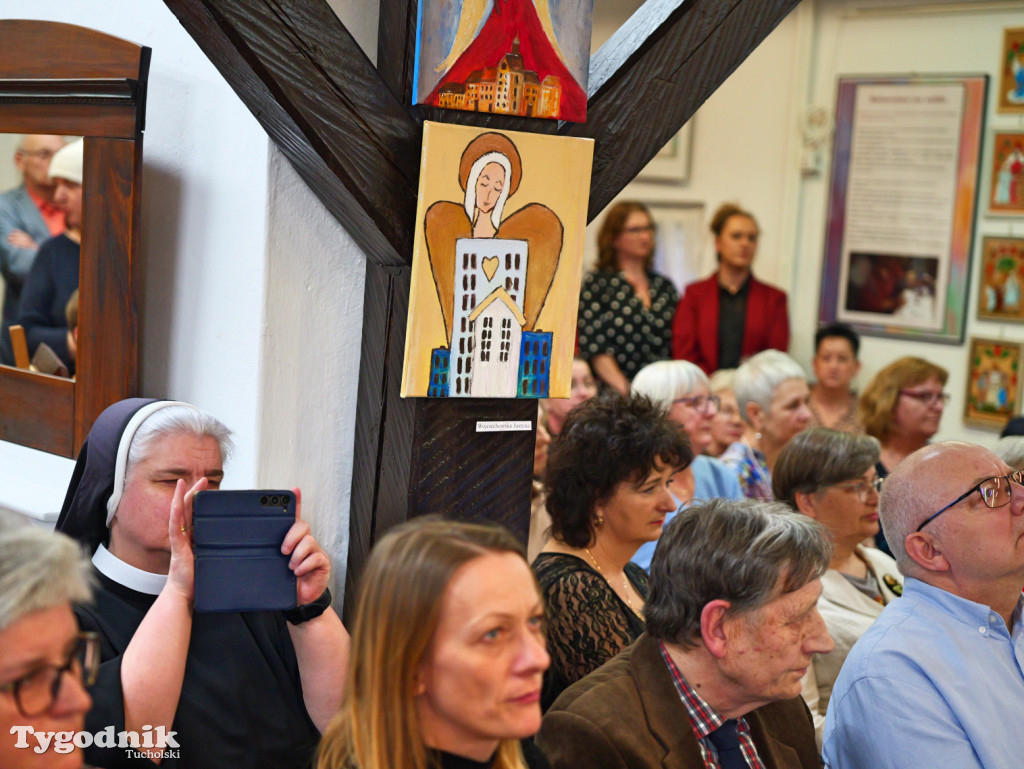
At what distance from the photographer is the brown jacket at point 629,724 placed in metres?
1.88

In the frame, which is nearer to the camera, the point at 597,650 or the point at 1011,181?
the point at 597,650

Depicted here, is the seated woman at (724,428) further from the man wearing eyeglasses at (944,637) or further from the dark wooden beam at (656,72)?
the dark wooden beam at (656,72)

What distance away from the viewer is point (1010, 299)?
19.5 feet

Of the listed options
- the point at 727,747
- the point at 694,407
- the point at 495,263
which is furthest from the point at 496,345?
the point at 694,407

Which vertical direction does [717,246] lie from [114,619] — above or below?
above

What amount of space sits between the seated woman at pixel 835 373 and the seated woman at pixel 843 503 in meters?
2.48

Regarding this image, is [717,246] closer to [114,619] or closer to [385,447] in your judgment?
[385,447]

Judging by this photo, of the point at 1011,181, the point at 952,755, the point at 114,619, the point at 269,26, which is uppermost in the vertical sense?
the point at 1011,181

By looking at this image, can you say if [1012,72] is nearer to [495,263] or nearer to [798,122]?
[798,122]

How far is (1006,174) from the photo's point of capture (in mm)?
5906

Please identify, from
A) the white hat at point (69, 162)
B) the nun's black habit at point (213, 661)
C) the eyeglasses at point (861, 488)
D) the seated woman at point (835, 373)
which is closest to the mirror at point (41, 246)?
the white hat at point (69, 162)

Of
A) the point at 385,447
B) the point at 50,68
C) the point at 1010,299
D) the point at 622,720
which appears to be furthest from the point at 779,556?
the point at 1010,299

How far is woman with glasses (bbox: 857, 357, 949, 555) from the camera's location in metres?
4.87

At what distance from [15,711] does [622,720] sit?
1025 millimetres
